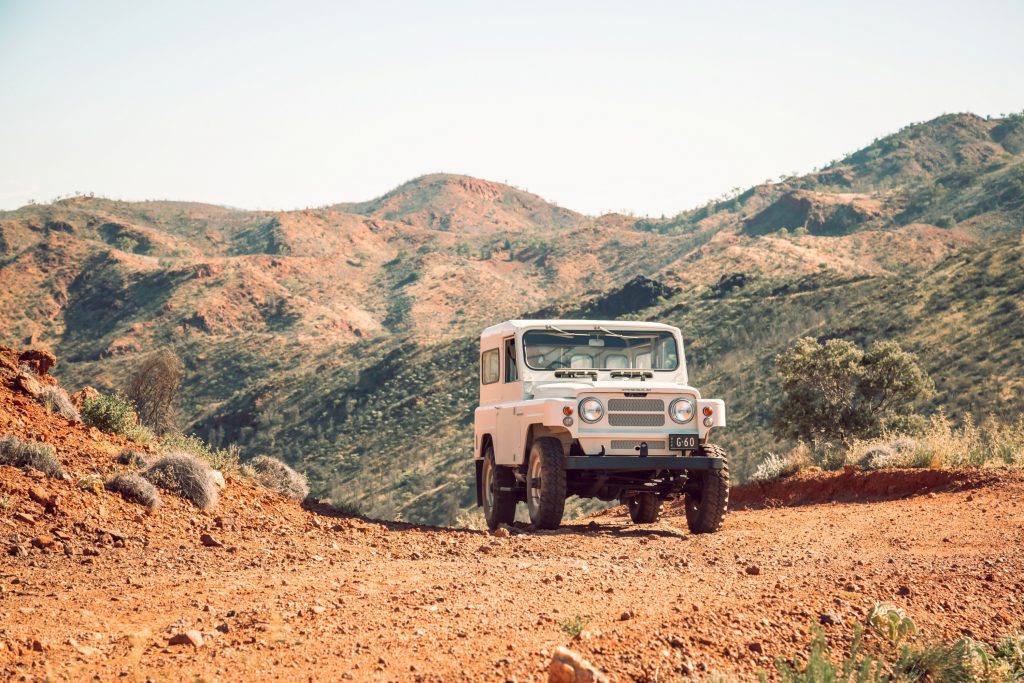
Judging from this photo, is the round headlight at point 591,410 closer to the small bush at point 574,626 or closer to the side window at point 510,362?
the side window at point 510,362

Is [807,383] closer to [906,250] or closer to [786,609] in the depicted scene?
[786,609]

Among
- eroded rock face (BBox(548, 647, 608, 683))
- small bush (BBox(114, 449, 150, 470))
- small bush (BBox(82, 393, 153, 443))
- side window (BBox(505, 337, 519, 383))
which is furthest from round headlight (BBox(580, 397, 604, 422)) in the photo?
eroded rock face (BBox(548, 647, 608, 683))

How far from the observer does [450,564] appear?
9.47m

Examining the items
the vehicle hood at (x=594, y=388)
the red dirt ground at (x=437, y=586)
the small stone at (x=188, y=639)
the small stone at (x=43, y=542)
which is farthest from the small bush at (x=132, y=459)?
the small stone at (x=188, y=639)

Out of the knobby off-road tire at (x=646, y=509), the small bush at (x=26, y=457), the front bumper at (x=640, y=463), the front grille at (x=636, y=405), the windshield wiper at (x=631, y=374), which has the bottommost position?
the knobby off-road tire at (x=646, y=509)

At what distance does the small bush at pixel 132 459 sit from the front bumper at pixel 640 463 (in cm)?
507

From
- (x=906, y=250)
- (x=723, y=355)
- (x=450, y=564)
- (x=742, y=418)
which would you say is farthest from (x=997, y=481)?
(x=906, y=250)

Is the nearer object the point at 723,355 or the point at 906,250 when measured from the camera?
the point at 723,355

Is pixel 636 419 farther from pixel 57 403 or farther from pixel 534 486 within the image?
pixel 57 403

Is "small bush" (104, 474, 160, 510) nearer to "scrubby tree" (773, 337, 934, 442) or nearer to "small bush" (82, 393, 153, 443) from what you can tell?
"small bush" (82, 393, 153, 443)

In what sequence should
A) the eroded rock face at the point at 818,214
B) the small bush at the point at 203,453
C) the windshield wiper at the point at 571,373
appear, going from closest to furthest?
1. the windshield wiper at the point at 571,373
2. the small bush at the point at 203,453
3. the eroded rock face at the point at 818,214

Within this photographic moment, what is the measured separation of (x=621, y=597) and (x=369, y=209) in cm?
13808

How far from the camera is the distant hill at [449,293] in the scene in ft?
136

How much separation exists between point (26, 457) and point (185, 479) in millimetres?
1699
